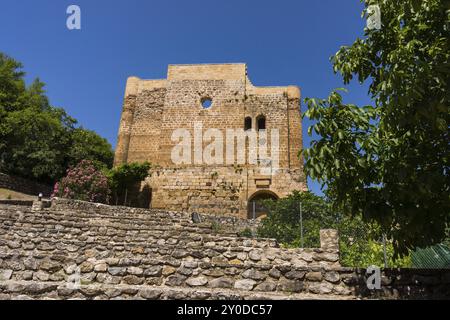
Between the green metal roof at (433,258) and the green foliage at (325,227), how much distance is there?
0.72 meters

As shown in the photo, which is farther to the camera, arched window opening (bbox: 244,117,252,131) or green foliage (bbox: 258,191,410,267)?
arched window opening (bbox: 244,117,252,131)

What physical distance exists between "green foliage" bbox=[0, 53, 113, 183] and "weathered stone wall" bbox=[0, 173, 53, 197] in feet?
1.27

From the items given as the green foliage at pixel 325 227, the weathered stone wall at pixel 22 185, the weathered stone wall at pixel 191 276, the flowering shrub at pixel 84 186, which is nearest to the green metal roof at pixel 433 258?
the green foliage at pixel 325 227

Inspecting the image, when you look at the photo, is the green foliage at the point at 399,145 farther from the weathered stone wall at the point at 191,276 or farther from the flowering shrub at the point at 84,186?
the flowering shrub at the point at 84,186

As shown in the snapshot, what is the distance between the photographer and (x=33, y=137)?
22734 millimetres

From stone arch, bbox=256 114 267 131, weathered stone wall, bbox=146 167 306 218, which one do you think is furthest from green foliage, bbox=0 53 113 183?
stone arch, bbox=256 114 267 131

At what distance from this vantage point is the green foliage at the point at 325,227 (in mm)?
9258

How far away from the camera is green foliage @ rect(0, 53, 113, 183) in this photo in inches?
873

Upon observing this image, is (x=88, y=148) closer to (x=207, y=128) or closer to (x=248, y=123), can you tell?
(x=207, y=128)

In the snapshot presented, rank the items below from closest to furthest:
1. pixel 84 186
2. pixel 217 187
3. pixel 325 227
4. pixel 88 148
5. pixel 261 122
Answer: pixel 325 227
pixel 84 186
pixel 217 187
pixel 261 122
pixel 88 148

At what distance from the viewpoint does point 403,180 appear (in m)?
4.53

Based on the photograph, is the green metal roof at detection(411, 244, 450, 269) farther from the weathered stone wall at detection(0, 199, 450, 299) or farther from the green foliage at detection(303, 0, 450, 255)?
the green foliage at detection(303, 0, 450, 255)

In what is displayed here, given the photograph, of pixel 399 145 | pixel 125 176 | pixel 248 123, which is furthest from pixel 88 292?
pixel 248 123

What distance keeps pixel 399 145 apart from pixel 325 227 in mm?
6124
